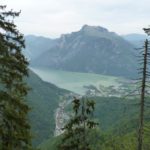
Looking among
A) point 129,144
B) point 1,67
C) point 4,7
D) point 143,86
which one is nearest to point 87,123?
point 143,86

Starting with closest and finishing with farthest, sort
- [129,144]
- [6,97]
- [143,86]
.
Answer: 1. [6,97]
2. [143,86]
3. [129,144]

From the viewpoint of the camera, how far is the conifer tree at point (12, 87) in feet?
84.7

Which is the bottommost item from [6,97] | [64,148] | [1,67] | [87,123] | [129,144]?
[129,144]

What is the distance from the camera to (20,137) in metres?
26.8

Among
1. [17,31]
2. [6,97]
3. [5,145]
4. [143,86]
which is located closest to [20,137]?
[5,145]

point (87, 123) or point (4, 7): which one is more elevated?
point (4, 7)

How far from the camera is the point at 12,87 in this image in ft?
87.2

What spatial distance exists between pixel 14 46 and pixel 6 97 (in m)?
3.39

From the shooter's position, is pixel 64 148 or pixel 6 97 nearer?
pixel 6 97

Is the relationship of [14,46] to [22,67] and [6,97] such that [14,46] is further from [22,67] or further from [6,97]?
[6,97]

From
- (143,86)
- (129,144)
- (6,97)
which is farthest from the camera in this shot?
(129,144)

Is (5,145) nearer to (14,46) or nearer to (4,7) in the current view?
(14,46)

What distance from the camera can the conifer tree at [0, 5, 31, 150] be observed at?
25.8 m

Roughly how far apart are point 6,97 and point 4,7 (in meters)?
5.77
